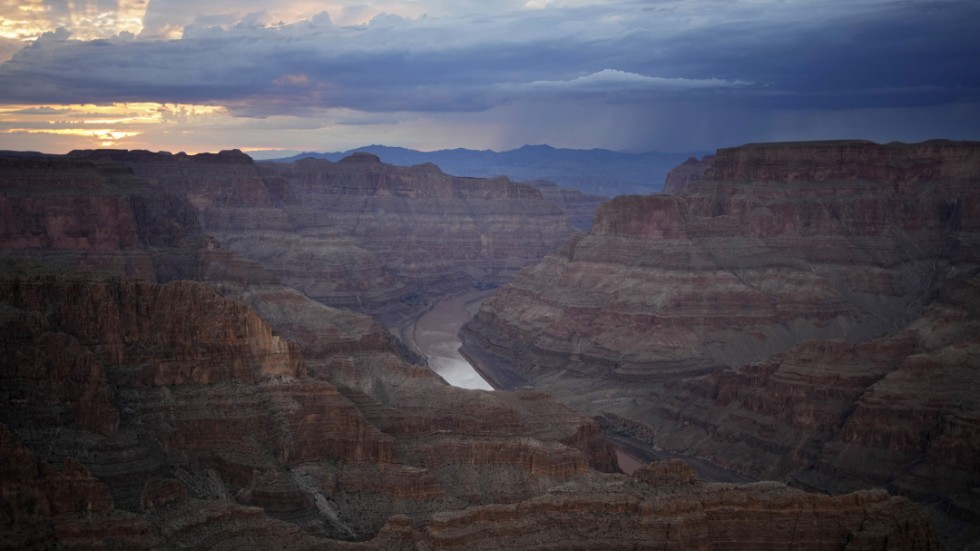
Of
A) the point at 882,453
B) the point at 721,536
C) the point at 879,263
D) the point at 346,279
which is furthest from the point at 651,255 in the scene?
the point at 721,536

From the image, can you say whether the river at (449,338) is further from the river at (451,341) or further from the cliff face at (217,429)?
the cliff face at (217,429)

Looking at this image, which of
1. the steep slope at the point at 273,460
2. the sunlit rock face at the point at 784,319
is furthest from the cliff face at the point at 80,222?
the steep slope at the point at 273,460

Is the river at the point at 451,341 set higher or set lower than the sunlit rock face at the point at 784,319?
lower

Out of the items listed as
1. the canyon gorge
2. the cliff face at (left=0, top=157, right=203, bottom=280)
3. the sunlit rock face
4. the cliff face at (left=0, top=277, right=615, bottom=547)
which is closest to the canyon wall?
the canyon gorge

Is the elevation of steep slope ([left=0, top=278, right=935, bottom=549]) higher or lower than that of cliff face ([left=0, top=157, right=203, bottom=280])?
lower

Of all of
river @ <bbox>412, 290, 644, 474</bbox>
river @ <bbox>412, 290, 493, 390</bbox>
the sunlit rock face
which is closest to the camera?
the sunlit rock face

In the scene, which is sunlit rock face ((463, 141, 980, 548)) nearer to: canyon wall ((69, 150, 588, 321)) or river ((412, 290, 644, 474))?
river ((412, 290, 644, 474))
